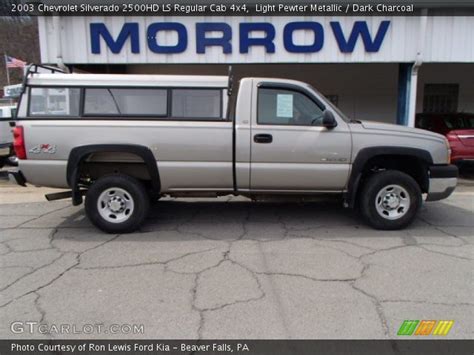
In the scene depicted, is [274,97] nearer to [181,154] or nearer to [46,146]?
[181,154]

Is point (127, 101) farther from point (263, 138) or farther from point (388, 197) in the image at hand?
point (388, 197)

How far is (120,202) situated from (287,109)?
2461 mm

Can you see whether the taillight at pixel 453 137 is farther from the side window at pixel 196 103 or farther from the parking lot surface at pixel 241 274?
the side window at pixel 196 103

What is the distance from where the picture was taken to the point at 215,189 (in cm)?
500

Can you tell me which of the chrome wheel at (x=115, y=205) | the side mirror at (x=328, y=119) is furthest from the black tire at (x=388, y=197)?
the chrome wheel at (x=115, y=205)

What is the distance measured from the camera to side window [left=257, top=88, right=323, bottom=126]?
4816 mm

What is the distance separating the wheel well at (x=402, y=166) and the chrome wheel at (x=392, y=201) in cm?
31

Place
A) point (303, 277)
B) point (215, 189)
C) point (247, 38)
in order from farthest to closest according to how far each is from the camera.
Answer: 1. point (247, 38)
2. point (215, 189)
3. point (303, 277)

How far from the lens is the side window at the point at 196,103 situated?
4.78 m

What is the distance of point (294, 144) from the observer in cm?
476

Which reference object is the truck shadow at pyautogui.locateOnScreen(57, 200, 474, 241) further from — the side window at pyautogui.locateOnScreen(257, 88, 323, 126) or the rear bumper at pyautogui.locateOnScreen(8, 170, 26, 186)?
the side window at pyautogui.locateOnScreen(257, 88, 323, 126)

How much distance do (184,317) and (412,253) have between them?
271cm
